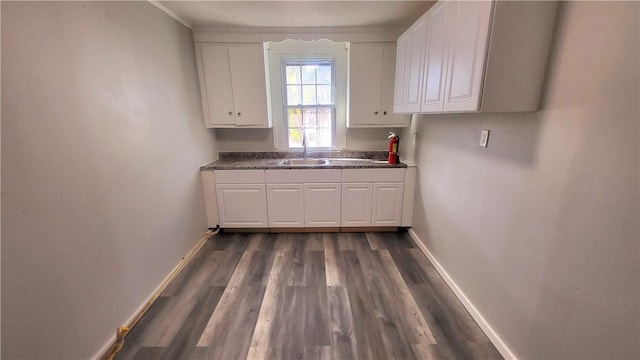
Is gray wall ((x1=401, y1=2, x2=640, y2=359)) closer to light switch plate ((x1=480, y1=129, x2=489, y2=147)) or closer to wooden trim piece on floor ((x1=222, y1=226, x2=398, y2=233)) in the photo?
light switch plate ((x1=480, y1=129, x2=489, y2=147))

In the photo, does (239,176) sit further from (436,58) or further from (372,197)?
(436,58)

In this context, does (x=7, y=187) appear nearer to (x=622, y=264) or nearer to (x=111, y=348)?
(x=111, y=348)

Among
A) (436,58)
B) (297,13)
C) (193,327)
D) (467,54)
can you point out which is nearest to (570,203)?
(467,54)

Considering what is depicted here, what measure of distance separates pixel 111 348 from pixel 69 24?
5.95 feet

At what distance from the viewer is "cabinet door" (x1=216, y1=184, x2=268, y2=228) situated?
2.90 meters

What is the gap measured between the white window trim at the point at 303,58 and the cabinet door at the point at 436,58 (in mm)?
1336

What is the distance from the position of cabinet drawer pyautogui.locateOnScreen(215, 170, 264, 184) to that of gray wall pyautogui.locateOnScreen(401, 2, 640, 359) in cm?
209

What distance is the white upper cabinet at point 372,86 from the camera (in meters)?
2.84

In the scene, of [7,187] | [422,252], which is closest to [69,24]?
[7,187]

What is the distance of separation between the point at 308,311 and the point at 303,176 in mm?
1431

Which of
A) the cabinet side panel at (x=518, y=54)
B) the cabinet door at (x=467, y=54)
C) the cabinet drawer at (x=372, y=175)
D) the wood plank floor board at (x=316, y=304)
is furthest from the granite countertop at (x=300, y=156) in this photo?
the cabinet side panel at (x=518, y=54)

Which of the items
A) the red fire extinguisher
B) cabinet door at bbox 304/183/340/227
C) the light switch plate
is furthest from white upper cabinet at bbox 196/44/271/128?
the light switch plate

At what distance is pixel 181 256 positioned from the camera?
2395mm

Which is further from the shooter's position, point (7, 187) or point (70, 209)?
point (70, 209)
